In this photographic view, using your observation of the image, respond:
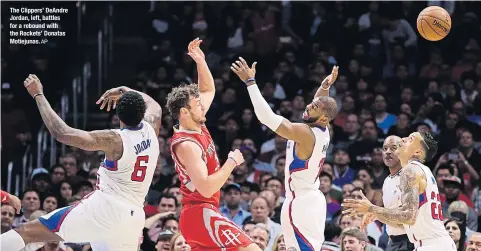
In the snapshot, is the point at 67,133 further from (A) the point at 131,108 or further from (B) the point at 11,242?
(B) the point at 11,242

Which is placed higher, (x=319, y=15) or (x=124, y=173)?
(x=319, y=15)

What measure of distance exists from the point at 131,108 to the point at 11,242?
5.17ft

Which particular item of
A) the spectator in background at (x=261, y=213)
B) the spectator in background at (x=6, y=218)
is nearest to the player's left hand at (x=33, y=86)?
the spectator in background at (x=6, y=218)

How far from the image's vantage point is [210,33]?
734 inches

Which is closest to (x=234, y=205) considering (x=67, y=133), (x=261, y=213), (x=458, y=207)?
(x=261, y=213)

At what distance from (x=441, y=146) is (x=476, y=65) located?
9.94 feet

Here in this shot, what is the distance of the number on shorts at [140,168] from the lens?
27.2 feet

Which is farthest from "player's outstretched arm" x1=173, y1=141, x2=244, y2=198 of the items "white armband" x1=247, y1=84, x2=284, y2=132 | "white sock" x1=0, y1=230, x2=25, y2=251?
"white sock" x1=0, y1=230, x2=25, y2=251

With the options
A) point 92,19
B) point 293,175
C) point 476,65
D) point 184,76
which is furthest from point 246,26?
point 293,175

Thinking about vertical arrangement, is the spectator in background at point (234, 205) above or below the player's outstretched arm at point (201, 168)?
below

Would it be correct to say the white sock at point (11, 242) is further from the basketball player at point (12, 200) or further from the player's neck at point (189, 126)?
the player's neck at point (189, 126)

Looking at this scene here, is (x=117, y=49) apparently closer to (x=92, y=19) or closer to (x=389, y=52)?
(x=92, y=19)

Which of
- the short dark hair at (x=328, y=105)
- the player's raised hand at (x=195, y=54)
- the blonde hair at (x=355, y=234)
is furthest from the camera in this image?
the blonde hair at (x=355, y=234)

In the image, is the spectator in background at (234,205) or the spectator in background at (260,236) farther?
the spectator in background at (234,205)
